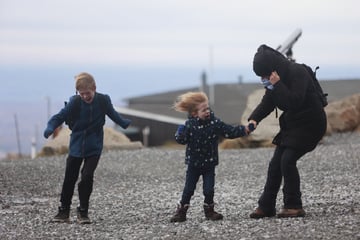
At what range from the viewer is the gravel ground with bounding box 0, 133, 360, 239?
736cm

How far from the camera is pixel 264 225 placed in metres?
7.42

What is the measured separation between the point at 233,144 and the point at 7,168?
6930mm

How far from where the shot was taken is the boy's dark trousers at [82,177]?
8156 mm

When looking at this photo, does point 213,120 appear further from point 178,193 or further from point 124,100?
point 124,100

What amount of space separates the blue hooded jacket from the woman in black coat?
1.66 m

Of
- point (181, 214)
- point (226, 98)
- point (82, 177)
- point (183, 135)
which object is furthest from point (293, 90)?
point (226, 98)

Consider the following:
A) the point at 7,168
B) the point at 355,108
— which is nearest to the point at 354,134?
the point at 355,108

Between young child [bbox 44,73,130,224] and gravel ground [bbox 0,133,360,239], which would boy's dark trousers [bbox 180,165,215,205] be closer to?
gravel ground [bbox 0,133,360,239]

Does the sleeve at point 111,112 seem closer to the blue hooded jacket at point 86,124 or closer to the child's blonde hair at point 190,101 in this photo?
the blue hooded jacket at point 86,124

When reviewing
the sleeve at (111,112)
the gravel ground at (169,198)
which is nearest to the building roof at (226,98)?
the gravel ground at (169,198)

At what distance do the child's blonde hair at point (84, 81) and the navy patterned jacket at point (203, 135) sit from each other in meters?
1.00

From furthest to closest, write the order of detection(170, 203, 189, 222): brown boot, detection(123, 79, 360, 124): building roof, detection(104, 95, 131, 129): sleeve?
detection(123, 79, 360, 124): building roof, detection(104, 95, 131, 129): sleeve, detection(170, 203, 189, 222): brown boot

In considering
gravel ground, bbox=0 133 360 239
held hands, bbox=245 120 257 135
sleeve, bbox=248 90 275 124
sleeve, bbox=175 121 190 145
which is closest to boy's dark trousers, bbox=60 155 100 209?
gravel ground, bbox=0 133 360 239

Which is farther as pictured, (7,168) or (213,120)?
(7,168)
